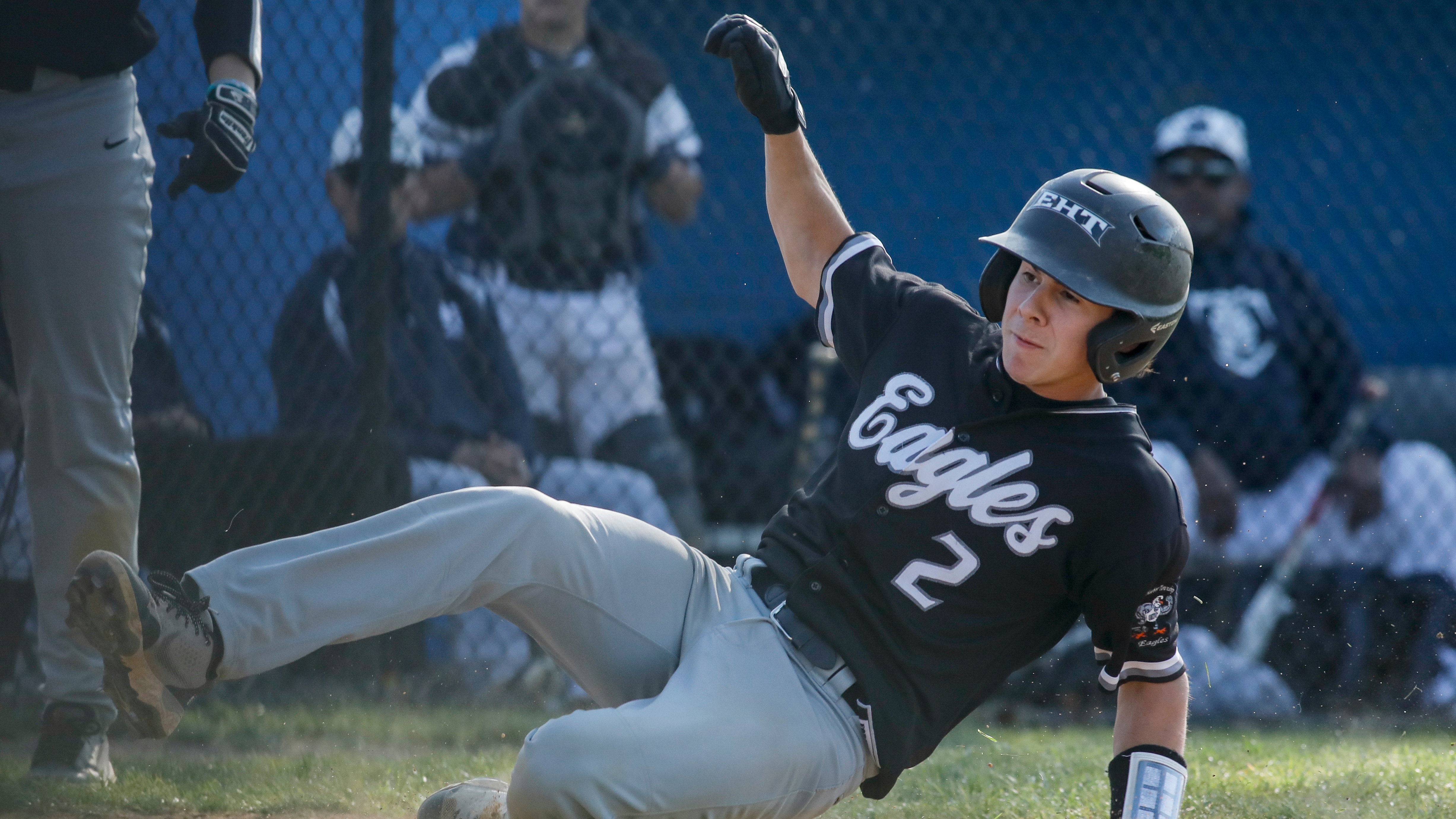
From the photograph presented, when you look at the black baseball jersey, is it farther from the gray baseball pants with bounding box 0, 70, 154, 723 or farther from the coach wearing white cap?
the coach wearing white cap

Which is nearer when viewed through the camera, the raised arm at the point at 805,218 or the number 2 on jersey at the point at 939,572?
the number 2 on jersey at the point at 939,572

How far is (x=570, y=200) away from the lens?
15.4 ft

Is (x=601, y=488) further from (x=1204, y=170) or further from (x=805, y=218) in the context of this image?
(x=1204, y=170)

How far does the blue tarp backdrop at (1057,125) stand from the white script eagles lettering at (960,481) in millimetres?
3026

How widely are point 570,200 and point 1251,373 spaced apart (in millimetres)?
2561

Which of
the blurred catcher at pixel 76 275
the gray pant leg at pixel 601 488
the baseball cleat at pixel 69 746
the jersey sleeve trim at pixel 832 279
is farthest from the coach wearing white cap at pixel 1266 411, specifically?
the baseball cleat at pixel 69 746

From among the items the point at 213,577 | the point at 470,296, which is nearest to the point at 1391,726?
the point at 470,296

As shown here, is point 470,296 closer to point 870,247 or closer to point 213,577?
point 870,247

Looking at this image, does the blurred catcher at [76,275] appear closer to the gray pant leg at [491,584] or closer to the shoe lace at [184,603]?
the gray pant leg at [491,584]

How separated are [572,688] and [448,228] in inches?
65.4

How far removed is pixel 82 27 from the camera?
2902 millimetres

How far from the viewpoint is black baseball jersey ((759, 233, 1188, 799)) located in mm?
2141

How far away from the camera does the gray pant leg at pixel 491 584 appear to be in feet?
6.50

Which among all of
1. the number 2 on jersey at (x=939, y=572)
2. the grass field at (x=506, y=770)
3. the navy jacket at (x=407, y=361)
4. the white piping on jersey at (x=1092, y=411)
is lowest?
the grass field at (x=506, y=770)
